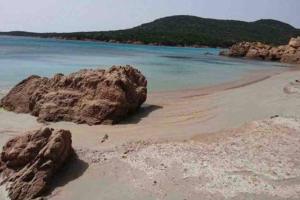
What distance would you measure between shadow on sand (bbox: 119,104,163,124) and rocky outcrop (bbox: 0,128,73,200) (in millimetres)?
3899

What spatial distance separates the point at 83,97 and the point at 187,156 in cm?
505

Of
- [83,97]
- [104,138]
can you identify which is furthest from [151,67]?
[104,138]

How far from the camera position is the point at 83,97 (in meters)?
12.9

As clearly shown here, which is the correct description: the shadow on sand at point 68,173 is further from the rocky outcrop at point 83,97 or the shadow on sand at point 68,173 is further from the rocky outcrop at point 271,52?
the rocky outcrop at point 271,52

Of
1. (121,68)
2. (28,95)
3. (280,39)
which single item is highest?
(121,68)

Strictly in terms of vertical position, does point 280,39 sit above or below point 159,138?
below

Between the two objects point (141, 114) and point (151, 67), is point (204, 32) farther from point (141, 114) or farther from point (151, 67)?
point (141, 114)

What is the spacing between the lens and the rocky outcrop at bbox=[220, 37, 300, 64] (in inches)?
2281

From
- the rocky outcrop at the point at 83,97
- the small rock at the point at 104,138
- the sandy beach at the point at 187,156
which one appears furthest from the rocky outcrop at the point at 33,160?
the rocky outcrop at the point at 83,97

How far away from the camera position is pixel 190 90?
2036 cm

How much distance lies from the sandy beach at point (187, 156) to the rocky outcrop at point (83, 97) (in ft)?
1.35

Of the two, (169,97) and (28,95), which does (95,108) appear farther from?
(169,97)

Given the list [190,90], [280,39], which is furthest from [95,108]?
[280,39]

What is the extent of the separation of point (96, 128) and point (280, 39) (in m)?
158
